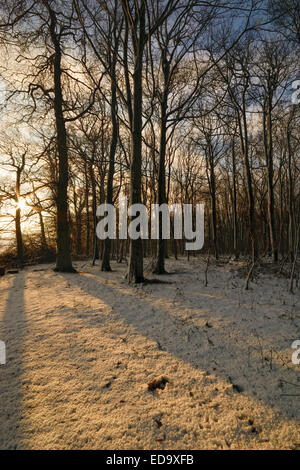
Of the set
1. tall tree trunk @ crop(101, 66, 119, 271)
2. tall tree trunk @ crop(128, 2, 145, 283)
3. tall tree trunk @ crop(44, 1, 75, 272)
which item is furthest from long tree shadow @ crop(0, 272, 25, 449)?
tall tree trunk @ crop(101, 66, 119, 271)

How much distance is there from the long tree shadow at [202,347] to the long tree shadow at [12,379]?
204 cm

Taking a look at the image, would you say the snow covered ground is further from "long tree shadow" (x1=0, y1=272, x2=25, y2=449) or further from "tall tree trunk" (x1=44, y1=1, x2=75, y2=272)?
"tall tree trunk" (x1=44, y1=1, x2=75, y2=272)

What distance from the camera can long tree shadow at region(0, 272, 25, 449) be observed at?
1.99 meters

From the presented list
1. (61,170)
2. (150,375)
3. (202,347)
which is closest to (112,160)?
(61,170)

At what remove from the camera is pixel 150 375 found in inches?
112

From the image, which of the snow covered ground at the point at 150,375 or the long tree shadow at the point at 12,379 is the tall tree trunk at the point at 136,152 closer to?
the snow covered ground at the point at 150,375

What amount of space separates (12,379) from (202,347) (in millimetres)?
2885

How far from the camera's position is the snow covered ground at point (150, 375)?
199 cm

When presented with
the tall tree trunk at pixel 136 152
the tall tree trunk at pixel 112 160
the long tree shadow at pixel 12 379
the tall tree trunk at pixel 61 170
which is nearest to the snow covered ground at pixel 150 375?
the long tree shadow at pixel 12 379

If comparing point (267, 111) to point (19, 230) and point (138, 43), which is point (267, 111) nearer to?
point (138, 43)

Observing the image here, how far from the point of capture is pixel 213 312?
5008 millimetres

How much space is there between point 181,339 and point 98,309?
2.45 m

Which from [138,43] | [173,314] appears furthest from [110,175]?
[173,314]

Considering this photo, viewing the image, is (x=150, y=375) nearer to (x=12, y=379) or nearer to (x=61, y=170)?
(x=12, y=379)
